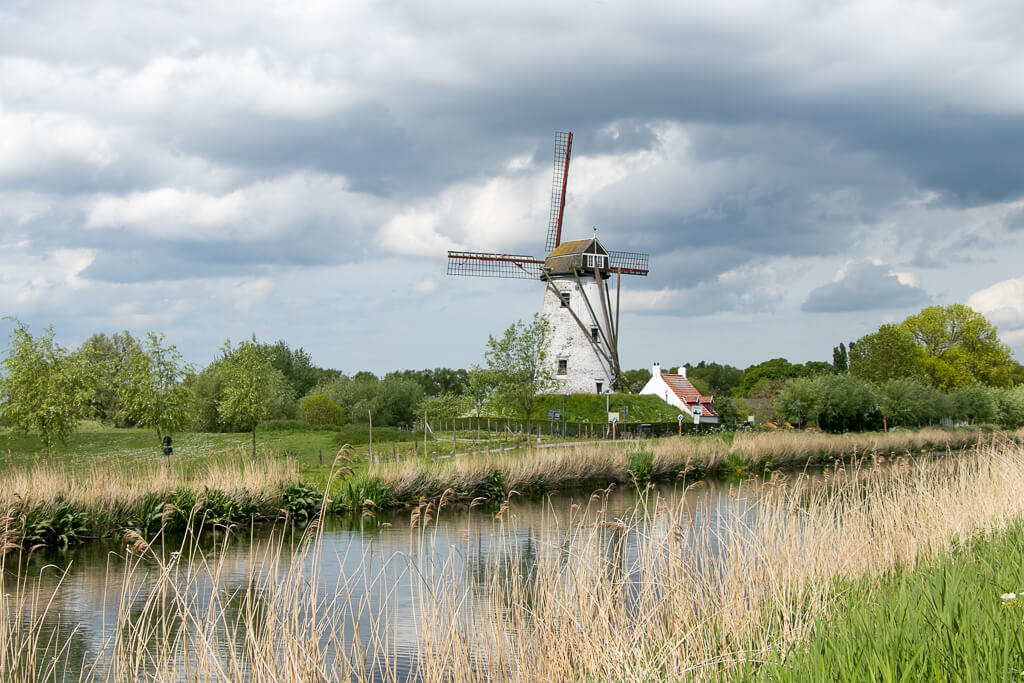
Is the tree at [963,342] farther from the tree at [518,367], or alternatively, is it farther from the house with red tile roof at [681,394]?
the tree at [518,367]

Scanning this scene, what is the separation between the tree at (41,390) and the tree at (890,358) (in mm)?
48384

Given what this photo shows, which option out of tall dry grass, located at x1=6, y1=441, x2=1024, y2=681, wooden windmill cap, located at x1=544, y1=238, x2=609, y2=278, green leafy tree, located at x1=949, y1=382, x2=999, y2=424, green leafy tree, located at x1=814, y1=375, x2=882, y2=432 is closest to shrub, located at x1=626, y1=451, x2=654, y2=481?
tall dry grass, located at x1=6, y1=441, x2=1024, y2=681

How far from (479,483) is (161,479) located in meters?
6.30

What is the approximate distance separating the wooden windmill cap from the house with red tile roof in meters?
8.40

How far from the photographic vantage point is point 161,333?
24.0 metres

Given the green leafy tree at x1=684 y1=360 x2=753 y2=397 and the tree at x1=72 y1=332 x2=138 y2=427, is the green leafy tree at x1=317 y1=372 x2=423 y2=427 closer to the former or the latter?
the tree at x1=72 y1=332 x2=138 y2=427

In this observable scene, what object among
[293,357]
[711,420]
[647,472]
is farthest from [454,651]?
[293,357]

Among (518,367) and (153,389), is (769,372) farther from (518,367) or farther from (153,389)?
(153,389)

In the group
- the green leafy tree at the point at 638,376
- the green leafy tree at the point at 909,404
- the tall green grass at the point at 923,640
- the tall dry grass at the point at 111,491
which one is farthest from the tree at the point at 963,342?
the tall green grass at the point at 923,640

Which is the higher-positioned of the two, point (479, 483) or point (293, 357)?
point (293, 357)

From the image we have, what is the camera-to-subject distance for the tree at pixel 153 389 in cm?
2262

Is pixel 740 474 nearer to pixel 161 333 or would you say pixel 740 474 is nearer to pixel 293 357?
pixel 161 333

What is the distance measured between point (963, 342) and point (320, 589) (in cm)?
6233

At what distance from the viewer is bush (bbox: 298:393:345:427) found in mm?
44000
